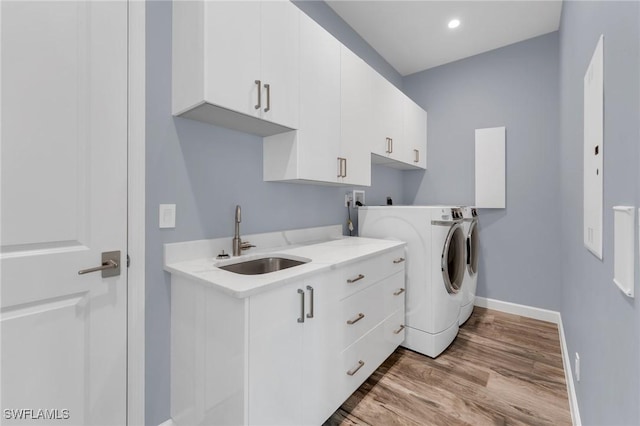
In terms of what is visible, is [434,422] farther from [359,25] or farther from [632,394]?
[359,25]

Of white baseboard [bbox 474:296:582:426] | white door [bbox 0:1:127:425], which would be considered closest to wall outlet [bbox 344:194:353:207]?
white door [bbox 0:1:127:425]

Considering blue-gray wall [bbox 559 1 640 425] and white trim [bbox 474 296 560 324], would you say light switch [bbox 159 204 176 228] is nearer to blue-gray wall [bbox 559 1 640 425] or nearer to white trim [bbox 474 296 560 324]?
blue-gray wall [bbox 559 1 640 425]

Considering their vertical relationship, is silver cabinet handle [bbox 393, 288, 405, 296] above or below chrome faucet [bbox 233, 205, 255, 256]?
below

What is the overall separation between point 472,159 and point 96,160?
132 inches

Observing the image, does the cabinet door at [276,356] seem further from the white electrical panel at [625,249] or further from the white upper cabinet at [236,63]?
the white electrical panel at [625,249]

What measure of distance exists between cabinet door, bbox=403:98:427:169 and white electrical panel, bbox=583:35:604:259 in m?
1.75

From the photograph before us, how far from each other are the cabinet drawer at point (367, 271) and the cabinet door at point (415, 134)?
1341 millimetres

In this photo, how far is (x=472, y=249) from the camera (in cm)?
276

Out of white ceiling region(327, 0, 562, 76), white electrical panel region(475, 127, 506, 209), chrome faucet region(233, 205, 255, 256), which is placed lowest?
chrome faucet region(233, 205, 255, 256)

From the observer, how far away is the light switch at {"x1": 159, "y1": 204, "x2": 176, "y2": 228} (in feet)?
4.50

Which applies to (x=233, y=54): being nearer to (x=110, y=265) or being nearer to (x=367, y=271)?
(x=110, y=265)

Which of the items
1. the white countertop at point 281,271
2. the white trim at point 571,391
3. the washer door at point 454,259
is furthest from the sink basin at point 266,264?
the white trim at point 571,391

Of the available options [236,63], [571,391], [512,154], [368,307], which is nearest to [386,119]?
[512,154]

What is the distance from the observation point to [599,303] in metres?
1.00
